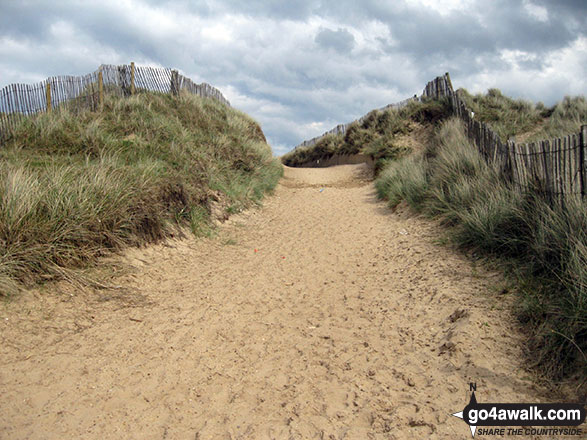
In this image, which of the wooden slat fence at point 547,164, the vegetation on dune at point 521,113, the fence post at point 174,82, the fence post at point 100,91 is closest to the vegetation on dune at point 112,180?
the fence post at point 100,91

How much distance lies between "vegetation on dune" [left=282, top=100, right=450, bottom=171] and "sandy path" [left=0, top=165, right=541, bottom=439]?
10.3m

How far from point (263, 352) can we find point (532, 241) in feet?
10.4

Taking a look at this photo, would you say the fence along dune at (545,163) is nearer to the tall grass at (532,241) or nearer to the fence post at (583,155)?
the fence post at (583,155)

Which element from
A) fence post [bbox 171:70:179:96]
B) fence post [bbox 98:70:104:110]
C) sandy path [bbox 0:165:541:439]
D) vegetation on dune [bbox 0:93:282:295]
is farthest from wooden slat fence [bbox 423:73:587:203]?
fence post [bbox 171:70:179:96]

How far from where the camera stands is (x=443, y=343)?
3.49 m

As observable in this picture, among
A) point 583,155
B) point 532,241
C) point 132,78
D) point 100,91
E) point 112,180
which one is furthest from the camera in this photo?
point 132,78

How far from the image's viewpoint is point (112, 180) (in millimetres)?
5992

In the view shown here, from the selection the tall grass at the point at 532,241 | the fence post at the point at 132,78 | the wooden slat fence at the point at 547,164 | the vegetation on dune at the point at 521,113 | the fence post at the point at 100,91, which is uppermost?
the fence post at the point at 132,78

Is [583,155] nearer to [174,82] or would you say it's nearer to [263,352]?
[263,352]

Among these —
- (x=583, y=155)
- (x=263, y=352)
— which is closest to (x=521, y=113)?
(x=583, y=155)

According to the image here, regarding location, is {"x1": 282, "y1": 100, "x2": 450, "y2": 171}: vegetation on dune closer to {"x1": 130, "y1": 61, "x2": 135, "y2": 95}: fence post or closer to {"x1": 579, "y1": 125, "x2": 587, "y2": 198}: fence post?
{"x1": 130, "y1": 61, "x2": 135, "y2": 95}: fence post

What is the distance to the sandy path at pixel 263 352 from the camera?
2613 mm

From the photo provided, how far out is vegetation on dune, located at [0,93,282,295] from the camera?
445 centimetres

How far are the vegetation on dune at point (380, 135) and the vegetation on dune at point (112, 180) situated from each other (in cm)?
500
